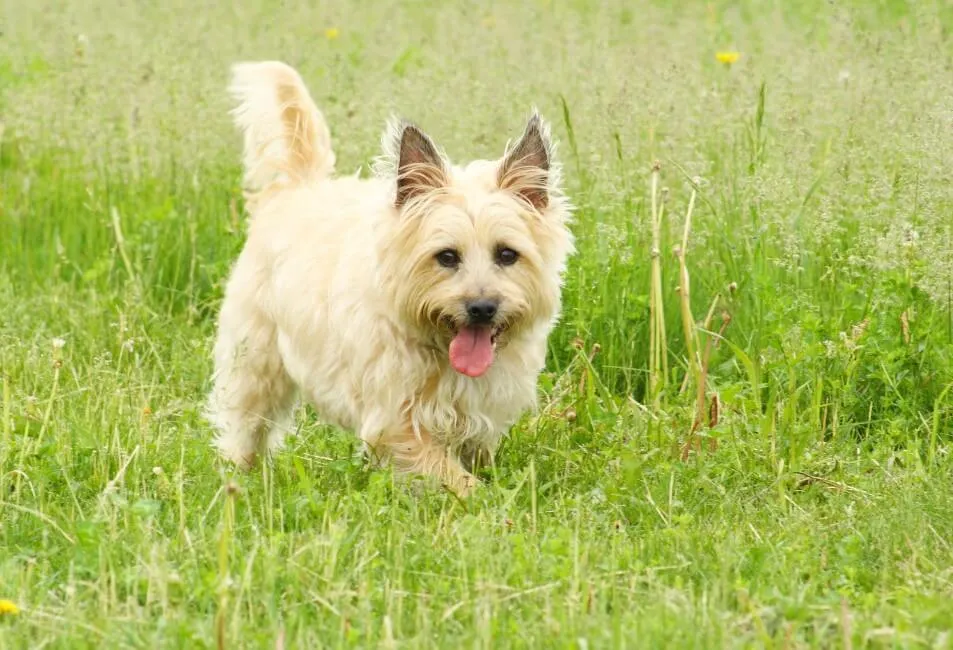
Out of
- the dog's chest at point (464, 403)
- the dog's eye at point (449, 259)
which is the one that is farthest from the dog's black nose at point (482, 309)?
the dog's chest at point (464, 403)

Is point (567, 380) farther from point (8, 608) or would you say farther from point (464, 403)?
point (8, 608)

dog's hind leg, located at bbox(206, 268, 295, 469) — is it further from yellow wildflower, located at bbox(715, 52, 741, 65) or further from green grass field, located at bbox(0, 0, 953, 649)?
yellow wildflower, located at bbox(715, 52, 741, 65)

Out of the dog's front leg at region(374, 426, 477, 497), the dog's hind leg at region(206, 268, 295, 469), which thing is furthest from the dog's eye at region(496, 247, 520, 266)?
the dog's hind leg at region(206, 268, 295, 469)

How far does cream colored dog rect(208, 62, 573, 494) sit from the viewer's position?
4.30 metres

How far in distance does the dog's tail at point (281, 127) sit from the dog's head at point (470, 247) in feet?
2.97

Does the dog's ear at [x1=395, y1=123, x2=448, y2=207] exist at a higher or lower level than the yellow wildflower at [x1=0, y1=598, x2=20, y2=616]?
higher

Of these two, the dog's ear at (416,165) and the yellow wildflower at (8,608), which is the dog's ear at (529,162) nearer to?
the dog's ear at (416,165)

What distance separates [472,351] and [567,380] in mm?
964

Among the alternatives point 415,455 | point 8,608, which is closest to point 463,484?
point 415,455

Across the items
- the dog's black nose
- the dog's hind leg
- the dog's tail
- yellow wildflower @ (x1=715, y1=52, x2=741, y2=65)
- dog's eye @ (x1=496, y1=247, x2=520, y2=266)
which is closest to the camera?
the dog's black nose

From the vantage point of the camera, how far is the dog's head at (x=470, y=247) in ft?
14.0

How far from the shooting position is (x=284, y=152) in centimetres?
525

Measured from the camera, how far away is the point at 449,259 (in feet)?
14.2

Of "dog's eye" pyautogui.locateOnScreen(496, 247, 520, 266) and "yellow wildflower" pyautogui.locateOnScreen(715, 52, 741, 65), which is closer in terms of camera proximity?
"dog's eye" pyautogui.locateOnScreen(496, 247, 520, 266)
